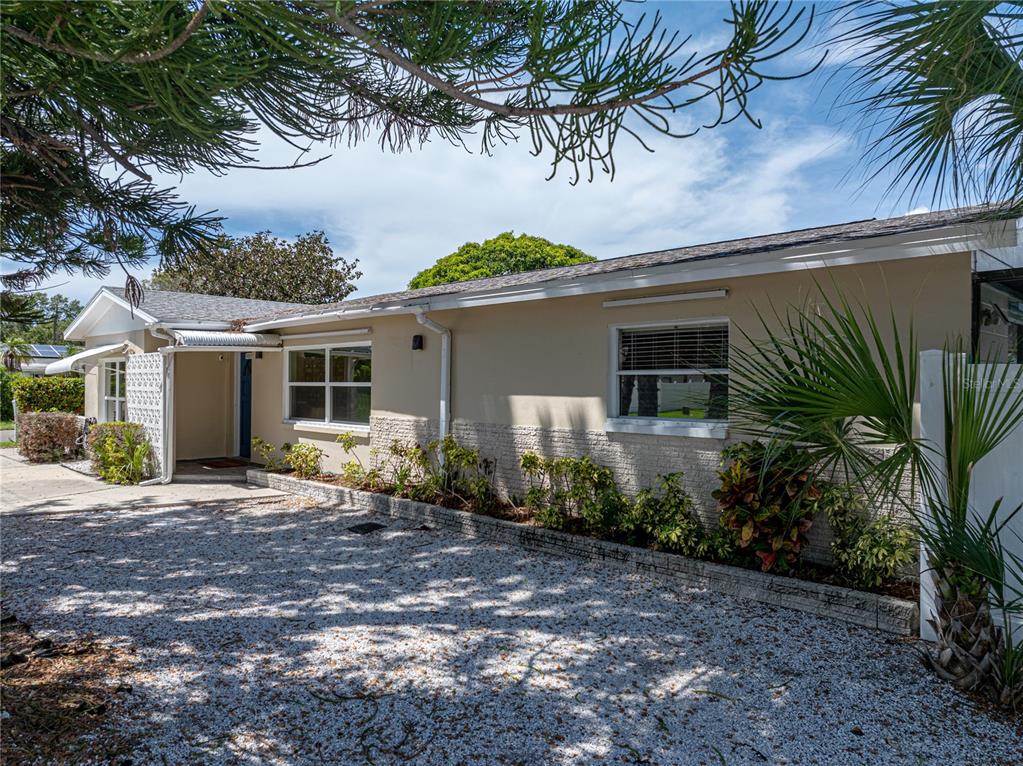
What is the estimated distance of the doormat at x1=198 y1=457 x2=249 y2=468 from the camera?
15045 mm

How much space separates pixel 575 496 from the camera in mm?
8492

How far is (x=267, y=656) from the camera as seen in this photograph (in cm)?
505

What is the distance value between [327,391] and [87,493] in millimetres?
4834

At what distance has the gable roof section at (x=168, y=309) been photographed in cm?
1447

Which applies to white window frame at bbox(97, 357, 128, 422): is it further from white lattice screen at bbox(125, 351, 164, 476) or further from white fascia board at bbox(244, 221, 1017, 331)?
white fascia board at bbox(244, 221, 1017, 331)

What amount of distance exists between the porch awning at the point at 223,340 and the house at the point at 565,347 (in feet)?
0.16

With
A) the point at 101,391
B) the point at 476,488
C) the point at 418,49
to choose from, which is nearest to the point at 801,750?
the point at 418,49

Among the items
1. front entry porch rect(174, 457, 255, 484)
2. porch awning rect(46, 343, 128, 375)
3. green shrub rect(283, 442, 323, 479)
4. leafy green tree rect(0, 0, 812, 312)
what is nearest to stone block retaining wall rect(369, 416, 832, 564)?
green shrub rect(283, 442, 323, 479)

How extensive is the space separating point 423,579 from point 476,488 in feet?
8.98

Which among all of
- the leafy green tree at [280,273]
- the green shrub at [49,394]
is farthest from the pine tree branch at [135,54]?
the leafy green tree at [280,273]

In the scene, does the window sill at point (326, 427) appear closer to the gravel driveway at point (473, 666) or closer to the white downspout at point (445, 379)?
the white downspout at point (445, 379)

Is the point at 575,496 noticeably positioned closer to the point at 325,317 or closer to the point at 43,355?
the point at 325,317

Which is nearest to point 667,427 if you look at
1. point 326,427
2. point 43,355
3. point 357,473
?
point 357,473

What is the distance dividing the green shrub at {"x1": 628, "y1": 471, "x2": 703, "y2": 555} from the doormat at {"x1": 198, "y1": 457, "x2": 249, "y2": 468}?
10825 millimetres
